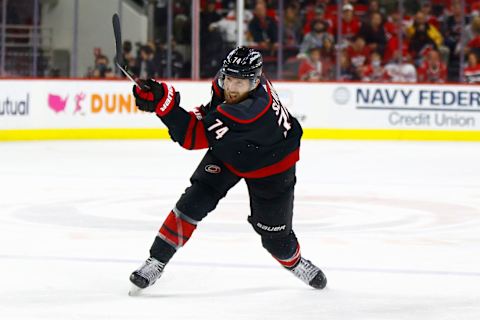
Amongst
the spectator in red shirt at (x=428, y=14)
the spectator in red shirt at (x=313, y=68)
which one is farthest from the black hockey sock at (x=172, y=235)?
the spectator in red shirt at (x=428, y=14)

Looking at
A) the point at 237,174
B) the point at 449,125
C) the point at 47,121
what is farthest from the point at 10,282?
the point at 449,125

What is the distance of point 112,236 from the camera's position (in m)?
5.43

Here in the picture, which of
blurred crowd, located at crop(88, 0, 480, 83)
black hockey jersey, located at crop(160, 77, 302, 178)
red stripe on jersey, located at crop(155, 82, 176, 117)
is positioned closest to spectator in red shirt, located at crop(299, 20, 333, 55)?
blurred crowd, located at crop(88, 0, 480, 83)

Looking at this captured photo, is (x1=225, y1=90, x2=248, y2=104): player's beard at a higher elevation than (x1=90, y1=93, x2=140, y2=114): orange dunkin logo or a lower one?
higher

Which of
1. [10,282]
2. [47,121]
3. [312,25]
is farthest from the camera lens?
[312,25]

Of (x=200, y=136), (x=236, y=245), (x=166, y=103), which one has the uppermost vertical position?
(x=166, y=103)

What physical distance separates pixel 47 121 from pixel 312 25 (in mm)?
4001

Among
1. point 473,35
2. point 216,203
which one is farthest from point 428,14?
point 216,203

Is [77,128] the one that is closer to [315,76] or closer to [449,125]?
[315,76]

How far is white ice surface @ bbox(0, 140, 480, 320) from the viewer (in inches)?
148

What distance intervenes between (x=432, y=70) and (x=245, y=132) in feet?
33.4

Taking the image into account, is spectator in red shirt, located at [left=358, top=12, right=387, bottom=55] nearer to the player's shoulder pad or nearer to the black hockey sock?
the black hockey sock

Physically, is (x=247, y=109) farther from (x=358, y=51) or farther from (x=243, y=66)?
(x=358, y=51)

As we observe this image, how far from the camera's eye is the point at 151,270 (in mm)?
3877
